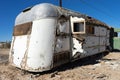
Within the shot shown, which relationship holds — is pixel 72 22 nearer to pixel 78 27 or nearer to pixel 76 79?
pixel 78 27

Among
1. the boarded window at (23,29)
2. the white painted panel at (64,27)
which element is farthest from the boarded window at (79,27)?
the boarded window at (23,29)

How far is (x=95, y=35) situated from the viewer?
12.9m

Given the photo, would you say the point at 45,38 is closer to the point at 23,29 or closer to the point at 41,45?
the point at 41,45

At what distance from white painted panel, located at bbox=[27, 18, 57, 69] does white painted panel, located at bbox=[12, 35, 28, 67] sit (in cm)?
57

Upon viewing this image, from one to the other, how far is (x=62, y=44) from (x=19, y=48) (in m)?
2.34

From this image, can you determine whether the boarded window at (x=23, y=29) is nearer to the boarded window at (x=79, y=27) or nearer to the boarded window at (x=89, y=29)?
the boarded window at (x=79, y=27)

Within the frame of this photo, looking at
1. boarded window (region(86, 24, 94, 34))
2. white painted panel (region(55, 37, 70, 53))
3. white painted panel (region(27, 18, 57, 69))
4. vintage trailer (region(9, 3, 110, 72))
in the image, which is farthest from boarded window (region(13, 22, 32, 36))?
boarded window (region(86, 24, 94, 34))

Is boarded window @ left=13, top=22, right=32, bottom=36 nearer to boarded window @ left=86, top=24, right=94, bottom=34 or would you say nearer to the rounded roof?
the rounded roof

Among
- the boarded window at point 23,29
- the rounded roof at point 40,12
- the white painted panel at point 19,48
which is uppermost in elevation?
the rounded roof at point 40,12

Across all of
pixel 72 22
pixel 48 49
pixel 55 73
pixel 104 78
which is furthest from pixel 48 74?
pixel 72 22

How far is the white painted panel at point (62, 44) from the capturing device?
8.77 m

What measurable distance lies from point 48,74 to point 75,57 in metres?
2.31

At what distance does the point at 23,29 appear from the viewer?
934 centimetres

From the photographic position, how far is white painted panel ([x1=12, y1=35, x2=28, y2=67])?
348 inches
